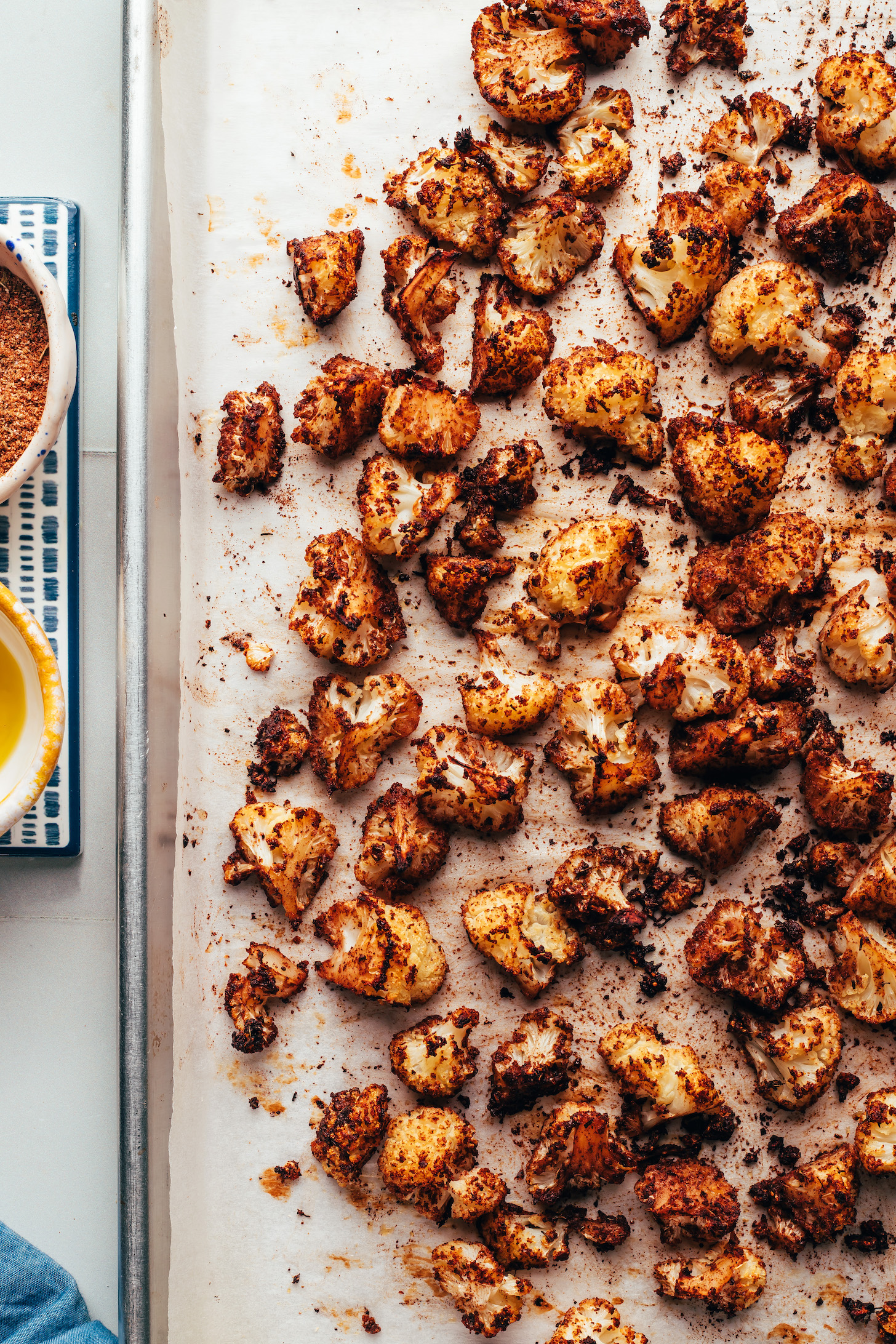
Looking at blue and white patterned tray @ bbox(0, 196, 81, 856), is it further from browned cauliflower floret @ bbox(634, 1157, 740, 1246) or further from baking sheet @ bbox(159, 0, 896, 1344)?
browned cauliflower floret @ bbox(634, 1157, 740, 1246)

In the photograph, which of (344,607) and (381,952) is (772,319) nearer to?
(344,607)

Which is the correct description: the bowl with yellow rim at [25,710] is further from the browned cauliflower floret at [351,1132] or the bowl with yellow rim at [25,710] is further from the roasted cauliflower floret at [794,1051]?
the roasted cauliflower floret at [794,1051]

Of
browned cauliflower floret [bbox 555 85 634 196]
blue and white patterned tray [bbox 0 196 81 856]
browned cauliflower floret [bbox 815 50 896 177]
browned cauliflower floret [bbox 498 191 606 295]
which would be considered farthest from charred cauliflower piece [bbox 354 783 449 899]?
browned cauliflower floret [bbox 815 50 896 177]

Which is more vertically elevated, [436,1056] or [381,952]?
[381,952]

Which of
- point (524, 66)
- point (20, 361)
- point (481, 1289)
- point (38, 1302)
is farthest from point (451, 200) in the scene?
point (38, 1302)

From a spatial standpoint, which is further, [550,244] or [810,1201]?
[550,244]

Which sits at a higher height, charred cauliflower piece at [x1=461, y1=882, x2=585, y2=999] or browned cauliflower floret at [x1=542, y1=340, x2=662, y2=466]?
browned cauliflower floret at [x1=542, y1=340, x2=662, y2=466]
